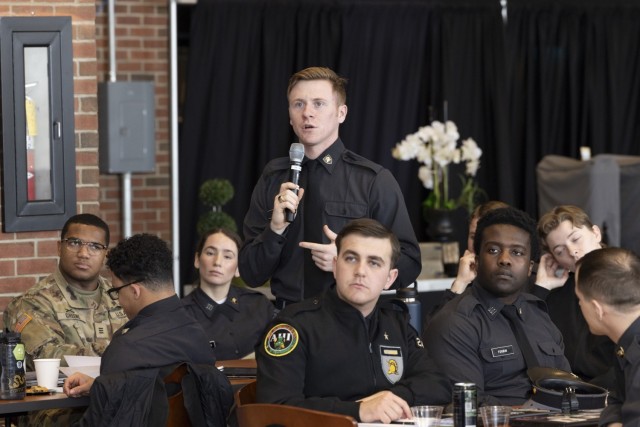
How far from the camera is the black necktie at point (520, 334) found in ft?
13.4

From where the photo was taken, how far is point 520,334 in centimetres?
415

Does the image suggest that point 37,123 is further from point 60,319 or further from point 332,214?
point 332,214

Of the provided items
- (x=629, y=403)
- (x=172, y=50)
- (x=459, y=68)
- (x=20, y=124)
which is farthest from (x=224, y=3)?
(x=629, y=403)

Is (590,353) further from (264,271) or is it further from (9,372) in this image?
(9,372)

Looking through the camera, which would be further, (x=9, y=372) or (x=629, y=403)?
(x=9, y=372)

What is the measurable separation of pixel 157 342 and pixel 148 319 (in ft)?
0.38

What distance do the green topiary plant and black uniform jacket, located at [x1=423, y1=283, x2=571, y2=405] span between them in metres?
3.16

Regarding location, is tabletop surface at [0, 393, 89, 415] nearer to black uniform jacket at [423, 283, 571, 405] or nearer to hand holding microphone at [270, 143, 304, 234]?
hand holding microphone at [270, 143, 304, 234]

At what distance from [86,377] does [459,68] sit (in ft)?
17.7

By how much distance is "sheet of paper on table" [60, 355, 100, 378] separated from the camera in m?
3.96

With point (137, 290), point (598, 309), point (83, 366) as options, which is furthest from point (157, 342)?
point (598, 309)

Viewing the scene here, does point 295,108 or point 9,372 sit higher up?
point 295,108

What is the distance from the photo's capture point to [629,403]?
122 inches

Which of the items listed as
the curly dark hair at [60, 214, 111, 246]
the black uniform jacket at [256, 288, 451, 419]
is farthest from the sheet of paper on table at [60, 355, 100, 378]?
the curly dark hair at [60, 214, 111, 246]
